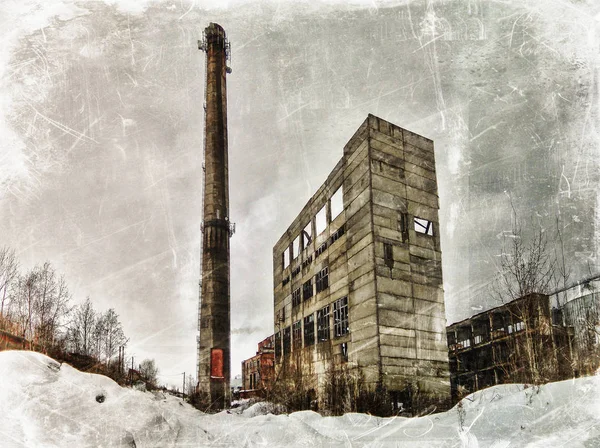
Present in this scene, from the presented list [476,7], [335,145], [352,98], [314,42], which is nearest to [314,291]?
[335,145]

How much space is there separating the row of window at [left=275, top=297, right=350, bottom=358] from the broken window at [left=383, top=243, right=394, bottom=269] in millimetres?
3484

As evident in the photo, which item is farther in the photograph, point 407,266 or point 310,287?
point 310,287

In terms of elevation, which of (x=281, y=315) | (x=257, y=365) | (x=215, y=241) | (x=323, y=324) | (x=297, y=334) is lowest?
(x=257, y=365)

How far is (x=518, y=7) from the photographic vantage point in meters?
9.18

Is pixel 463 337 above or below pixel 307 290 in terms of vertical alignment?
below

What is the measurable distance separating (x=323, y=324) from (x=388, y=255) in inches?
283

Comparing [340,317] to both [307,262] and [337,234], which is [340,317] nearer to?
[337,234]

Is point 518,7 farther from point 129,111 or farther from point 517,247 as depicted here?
point 129,111

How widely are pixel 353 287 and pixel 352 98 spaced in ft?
33.6

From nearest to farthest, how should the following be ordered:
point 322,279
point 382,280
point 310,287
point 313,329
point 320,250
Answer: point 382,280 → point 322,279 → point 313,329 → point 320,250 → point 310,287

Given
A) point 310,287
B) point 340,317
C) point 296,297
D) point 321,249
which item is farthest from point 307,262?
point 340,317

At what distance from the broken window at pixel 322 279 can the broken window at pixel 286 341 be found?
658cm

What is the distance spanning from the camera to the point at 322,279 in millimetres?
27922

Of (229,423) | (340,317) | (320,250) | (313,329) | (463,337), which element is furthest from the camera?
(463,337)
